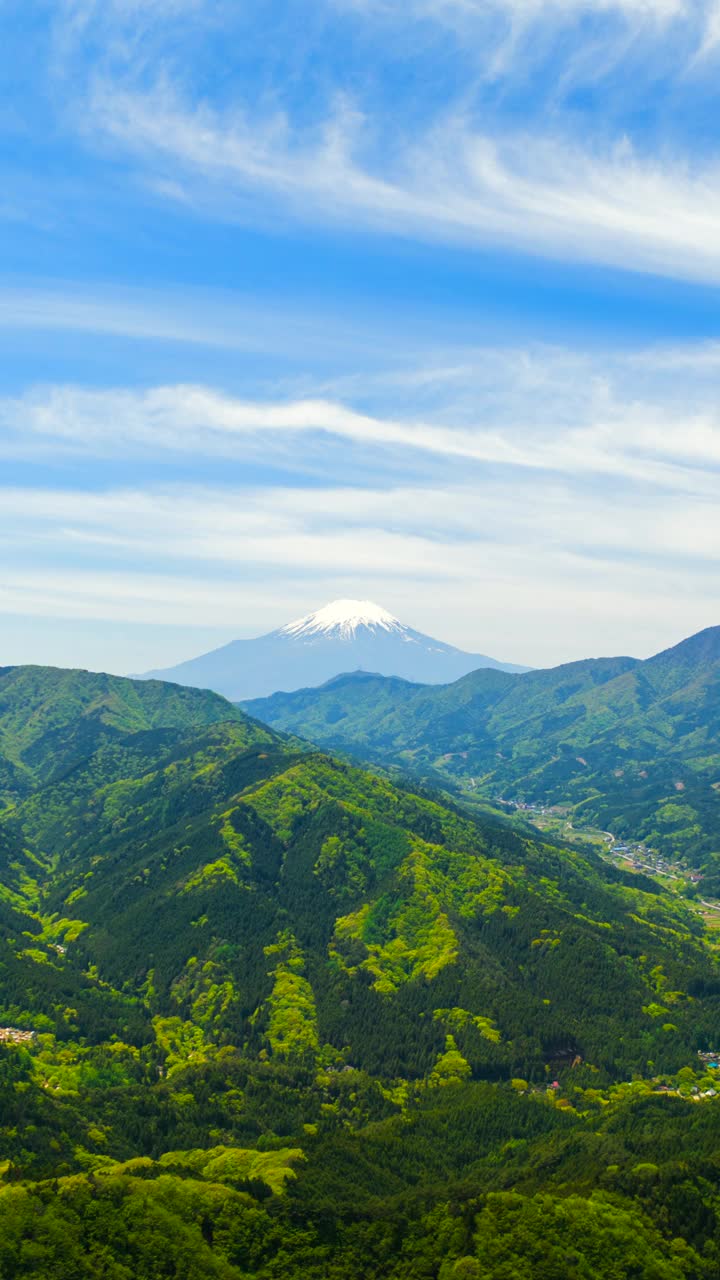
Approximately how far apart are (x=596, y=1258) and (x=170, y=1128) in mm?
88659

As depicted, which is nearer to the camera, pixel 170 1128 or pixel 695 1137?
pixel 695 1137

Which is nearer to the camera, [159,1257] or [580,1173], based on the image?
[159,1257]

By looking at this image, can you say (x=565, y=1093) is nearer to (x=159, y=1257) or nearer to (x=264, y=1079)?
(x=264, y=1079)

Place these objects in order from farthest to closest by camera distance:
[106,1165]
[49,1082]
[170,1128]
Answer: [49,1082]
[170,1128]
[106,1165]

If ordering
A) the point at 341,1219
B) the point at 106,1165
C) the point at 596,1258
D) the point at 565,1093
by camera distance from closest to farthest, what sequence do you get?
the point at 596,1258 < the point at 341,1219 < the point at 106,1165 < the point at 565,1093

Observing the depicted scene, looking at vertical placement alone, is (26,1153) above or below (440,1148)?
above

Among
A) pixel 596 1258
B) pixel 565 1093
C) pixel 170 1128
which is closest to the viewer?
pixel 596 1258

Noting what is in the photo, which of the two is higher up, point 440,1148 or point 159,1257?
point 159,1257

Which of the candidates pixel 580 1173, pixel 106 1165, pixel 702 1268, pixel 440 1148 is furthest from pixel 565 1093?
pixel 106 1165

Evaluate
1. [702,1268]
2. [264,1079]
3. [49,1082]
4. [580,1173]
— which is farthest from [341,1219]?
[49,1082]

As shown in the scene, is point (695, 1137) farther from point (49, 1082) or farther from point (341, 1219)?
point (49, 1082)

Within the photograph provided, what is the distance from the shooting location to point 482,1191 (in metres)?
134

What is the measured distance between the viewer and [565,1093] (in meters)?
195

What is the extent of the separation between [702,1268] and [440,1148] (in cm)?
6152
